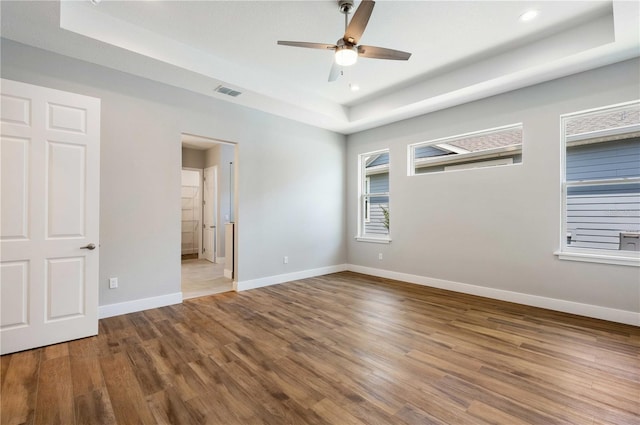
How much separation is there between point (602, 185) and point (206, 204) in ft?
26.2

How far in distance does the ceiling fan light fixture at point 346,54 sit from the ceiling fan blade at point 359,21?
0.18 feet

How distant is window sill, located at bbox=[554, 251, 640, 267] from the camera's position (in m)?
3.26

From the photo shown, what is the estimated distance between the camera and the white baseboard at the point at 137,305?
11.3 feet

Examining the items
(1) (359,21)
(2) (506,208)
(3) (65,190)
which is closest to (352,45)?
(1) (359,21)

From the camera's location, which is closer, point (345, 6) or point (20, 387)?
point (20, 387)

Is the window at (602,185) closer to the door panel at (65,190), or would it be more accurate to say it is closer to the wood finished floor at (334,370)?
the wood finished floor at (334,370)

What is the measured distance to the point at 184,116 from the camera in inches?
161

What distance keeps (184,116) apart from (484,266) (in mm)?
4857

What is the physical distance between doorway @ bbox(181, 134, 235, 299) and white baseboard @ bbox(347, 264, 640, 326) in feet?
12.6

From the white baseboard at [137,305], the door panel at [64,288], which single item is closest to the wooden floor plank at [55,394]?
the door panel at [64,288]

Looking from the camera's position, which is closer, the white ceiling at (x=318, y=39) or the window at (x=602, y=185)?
the white ceiling at (x=318, y=39)

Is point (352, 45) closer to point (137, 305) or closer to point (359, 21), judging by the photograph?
point (359, 21)

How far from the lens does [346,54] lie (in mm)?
2562

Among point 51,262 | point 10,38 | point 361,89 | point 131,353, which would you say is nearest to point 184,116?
point 10,38
